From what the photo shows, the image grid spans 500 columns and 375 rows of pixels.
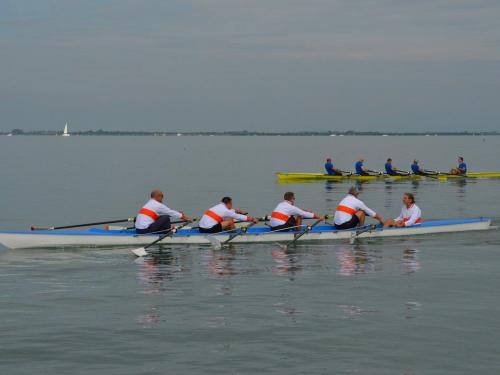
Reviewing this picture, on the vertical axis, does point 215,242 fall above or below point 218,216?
below

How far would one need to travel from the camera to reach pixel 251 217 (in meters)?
23.6

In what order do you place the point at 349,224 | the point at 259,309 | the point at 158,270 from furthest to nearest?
the point at 349,224 < the point at 158,270 < the point at 259,309

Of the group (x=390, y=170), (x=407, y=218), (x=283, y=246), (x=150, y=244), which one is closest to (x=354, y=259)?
(x=283, y=246)

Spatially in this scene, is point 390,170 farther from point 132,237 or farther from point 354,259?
point 132,237

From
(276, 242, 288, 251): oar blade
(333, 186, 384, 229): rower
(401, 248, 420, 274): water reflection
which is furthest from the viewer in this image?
(333, 186, 384, 229): rower

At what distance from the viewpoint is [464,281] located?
58.9 ft

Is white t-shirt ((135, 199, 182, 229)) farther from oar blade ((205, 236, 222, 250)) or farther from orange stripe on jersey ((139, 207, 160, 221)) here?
oar blade ((205, 236, 222, 250))

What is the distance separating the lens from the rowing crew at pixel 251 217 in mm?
23047

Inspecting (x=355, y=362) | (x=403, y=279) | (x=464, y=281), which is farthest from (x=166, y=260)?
(x=355, y=362)

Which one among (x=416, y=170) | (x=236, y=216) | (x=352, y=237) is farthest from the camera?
(x=416, y=170)

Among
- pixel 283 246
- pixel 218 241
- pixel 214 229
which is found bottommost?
pixel 283 246

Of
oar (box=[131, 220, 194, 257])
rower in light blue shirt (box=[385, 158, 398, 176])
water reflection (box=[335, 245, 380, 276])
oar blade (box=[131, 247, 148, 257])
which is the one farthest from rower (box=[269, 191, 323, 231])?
rower in light blue shirt (box=[385, 158, 398, 176])

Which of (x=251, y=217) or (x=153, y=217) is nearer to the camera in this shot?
(x=153, y=217)

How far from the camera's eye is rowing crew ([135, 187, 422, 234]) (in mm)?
23047
